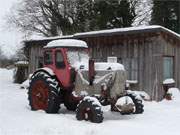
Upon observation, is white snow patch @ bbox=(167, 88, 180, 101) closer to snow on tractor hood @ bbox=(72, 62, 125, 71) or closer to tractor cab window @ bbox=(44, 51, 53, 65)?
snow on tractor hood @ bbox=(72, 62, 125, 71)

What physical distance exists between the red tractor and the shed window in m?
5.23

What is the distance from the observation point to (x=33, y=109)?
11602mm

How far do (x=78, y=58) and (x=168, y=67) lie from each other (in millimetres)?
6340

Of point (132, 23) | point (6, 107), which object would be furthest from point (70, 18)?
point (6, 107)

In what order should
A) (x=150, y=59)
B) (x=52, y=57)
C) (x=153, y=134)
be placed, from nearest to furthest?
(x=153, y=134), (x=52, y=57), (x=150, y=59)

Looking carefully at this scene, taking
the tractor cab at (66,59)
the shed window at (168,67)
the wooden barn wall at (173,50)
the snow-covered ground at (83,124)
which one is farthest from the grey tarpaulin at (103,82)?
the shed window at (168,67)

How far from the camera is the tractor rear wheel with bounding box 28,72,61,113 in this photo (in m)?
10.9

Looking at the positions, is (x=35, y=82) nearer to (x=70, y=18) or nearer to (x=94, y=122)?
(x=94, y=122)

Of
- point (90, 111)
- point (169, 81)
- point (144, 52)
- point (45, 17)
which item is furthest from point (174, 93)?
point (45, 17)

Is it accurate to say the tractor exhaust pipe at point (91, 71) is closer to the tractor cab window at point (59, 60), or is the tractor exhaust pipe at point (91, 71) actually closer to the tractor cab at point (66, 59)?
the tractor cab at point (66, 59)

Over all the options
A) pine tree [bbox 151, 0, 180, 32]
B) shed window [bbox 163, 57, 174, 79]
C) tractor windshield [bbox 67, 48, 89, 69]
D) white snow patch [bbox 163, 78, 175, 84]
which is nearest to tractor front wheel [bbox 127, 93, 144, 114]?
tractor windshield [bbox 67, 48, 89, 69]

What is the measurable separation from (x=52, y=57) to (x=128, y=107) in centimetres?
281

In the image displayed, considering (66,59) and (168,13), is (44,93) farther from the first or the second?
(168,13)

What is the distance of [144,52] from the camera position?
1575 centimetres
